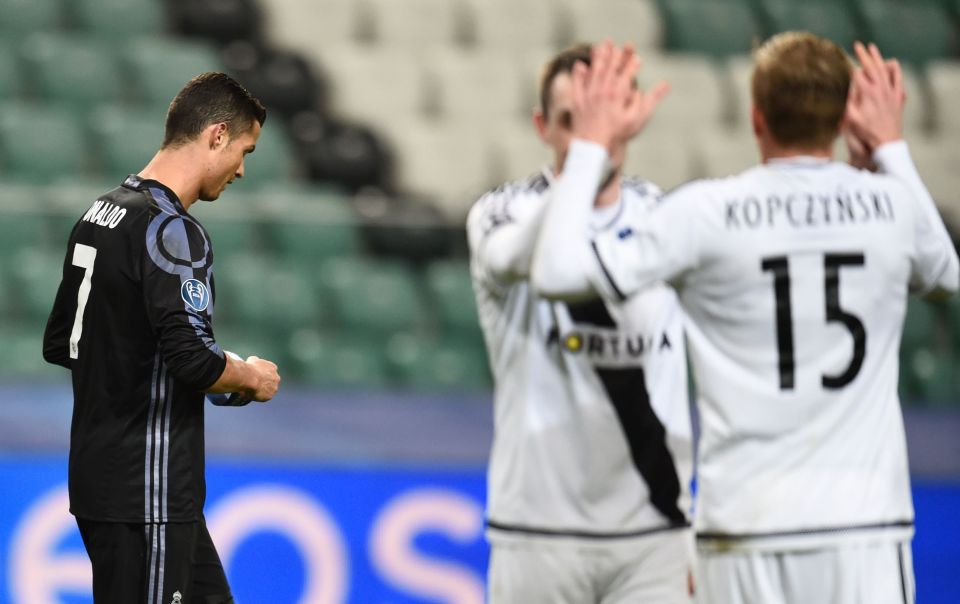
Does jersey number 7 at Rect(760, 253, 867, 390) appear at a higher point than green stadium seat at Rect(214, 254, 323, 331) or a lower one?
lower

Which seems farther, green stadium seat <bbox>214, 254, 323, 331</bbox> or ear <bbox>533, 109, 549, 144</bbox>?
green stadium seat <bbox>214, 254, 323, 331</bbox>

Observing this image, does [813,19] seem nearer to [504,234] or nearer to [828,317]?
[504,234]

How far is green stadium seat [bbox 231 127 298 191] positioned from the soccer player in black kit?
4.46 metres

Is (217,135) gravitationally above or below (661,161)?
below

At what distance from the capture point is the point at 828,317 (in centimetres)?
278

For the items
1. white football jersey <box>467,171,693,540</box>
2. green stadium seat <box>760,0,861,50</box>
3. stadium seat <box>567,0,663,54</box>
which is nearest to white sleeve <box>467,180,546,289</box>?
white football jersey <box>467,171,693,540</box>

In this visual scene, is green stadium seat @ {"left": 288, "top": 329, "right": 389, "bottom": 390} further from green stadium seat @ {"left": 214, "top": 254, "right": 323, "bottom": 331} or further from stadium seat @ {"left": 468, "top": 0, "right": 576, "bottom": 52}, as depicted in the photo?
stadium seat @ {"left": 468, "top": 0, "right": 576, "bottom": 52}

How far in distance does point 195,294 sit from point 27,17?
5828 mm

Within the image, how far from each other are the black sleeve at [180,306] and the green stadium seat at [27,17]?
5.63 meters

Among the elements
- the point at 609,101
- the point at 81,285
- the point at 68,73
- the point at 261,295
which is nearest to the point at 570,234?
the point at 609,101

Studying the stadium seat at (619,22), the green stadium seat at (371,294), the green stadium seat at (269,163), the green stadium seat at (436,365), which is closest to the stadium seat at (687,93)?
the stadium seat at (619,22)

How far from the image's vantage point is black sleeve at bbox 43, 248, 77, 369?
3262mm

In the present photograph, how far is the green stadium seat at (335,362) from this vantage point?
627cm

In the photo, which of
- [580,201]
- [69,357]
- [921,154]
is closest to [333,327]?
[69,357]
